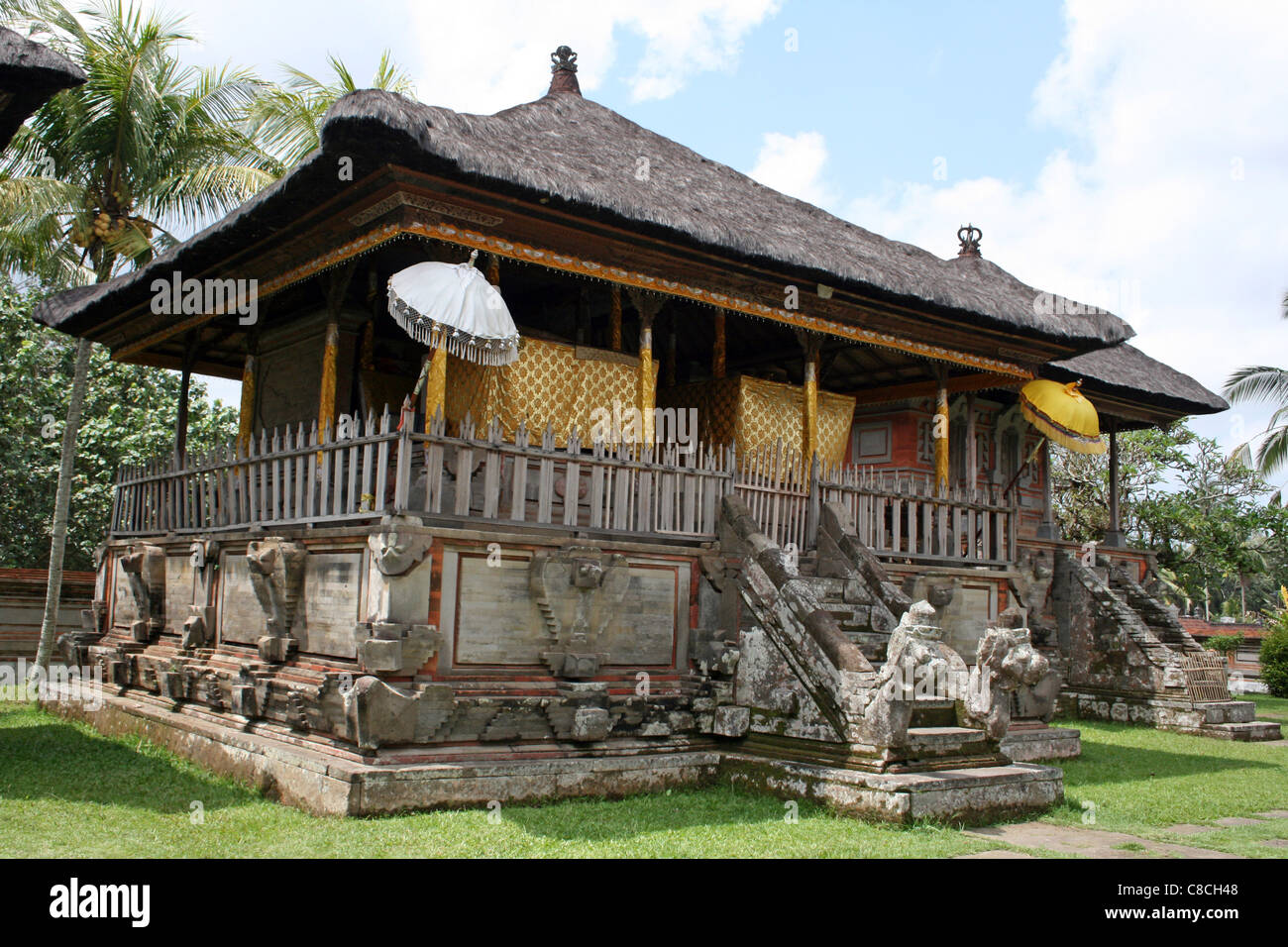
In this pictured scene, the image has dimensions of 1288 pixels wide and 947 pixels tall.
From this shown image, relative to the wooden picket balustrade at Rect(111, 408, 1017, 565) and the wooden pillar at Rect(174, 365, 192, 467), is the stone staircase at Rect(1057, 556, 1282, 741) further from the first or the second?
the wooden pillar at Rect(174, 365, 192, 467)

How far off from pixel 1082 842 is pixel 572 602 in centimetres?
434

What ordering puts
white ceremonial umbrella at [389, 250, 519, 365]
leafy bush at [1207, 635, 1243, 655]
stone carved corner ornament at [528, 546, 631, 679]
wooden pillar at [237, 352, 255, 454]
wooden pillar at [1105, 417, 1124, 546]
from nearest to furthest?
white ceremonial umbrella at [389, 250, 519, 365] → stone carved corner ornament at [528, 546, 631, 679] → wooden pillar at [237, 352, 255, 454] → wooden pillar at [1105, 417, 1124, 546] → leafy bush at [1207, 635, 1243, 655]

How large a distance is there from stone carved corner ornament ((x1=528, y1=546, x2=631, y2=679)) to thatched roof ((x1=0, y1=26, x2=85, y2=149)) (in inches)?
206

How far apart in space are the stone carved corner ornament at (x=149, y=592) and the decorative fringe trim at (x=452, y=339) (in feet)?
18.4

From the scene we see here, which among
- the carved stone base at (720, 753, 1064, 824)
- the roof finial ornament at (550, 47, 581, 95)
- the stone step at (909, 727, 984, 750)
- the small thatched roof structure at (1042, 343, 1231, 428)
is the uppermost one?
the roof finial ornament at (550, 47, 581, 95)

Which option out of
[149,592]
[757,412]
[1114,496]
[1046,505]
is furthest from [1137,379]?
[149,592]

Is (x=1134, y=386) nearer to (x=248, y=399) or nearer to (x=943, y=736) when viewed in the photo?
(x=943, y=736)

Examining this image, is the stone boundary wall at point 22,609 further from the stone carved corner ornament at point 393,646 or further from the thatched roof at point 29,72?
the stone carved corner ornament at point 393,646

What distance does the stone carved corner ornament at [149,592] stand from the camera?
1273 cm

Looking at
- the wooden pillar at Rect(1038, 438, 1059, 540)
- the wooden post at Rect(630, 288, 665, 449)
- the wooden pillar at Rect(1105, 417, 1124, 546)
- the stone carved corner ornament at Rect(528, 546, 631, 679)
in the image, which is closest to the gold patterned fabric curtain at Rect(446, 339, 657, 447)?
the wooden post at Rect(630, 288, 665, 449)

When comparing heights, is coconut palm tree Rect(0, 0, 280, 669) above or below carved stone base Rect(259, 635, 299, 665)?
above

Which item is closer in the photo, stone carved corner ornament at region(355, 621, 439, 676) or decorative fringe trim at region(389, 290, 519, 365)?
stone carved corner ornament at region(355, 621, 439, 676)

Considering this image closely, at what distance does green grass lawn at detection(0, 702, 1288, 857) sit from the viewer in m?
7.27

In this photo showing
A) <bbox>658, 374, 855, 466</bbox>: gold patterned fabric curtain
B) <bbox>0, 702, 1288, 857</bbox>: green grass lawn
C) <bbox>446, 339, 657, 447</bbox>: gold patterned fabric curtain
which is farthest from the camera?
<bbox>658, 374, 855, 466</bbox>: gold patterned fabric curtain
